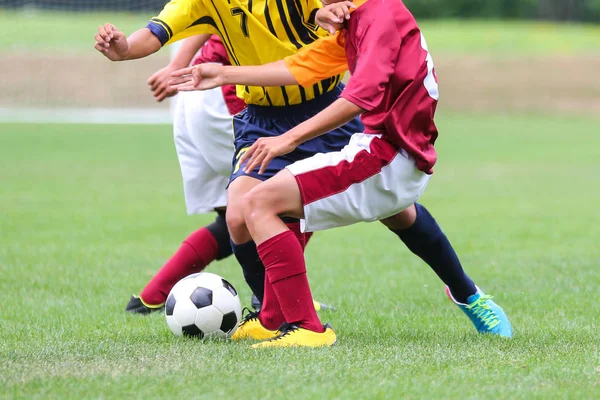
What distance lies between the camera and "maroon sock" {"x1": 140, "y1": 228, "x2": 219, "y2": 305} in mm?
5082

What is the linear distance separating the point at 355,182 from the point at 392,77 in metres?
0.47

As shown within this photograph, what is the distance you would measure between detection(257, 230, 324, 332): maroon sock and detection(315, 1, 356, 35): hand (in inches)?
34.8

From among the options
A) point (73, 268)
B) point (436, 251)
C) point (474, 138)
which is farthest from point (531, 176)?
point (436, 251)

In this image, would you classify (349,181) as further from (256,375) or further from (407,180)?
(256,375)

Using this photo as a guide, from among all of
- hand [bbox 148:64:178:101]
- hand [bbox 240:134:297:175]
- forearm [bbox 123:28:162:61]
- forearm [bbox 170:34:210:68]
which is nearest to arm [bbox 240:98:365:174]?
hand [bbox 240:134:297:175]

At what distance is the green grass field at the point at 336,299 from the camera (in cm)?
329

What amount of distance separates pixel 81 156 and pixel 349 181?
40.9 ft

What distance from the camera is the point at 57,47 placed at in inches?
1095

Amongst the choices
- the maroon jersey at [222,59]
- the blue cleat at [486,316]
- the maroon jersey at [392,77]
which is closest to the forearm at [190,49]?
the maroon jersey at [222,59]

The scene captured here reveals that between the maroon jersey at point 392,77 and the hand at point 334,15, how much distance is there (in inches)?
2.2

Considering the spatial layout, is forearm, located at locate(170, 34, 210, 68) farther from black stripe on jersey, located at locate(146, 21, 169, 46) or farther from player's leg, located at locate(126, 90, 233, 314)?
black stripe on jersey, located at locate(146, 21, 169, 46)

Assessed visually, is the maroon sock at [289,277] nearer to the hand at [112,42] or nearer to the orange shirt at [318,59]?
the orange shirt at [318,59]

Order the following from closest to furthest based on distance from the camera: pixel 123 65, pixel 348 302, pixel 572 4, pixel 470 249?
1. pixel 348 302
2. pixel 470 249
3. pixel 123 65
4. pixel 572 4

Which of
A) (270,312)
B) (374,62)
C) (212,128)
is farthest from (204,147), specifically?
(374,62)
